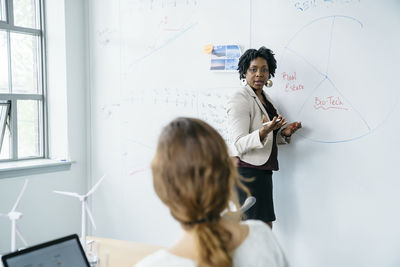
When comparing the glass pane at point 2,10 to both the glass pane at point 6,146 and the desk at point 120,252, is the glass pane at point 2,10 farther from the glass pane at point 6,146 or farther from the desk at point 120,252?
the desk at point 120,252

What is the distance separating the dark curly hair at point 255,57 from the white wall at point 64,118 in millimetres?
1593

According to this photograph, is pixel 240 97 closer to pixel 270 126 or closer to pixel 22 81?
pixel 270 126

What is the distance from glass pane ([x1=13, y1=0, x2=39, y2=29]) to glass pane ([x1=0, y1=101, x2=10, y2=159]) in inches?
27.4

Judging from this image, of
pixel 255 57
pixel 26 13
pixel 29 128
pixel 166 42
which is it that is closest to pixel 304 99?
pixel 255 57

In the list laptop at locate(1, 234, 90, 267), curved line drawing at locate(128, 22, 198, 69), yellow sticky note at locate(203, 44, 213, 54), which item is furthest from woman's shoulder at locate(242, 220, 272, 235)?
curved line drawing at locate(128, 22, 198, 69)

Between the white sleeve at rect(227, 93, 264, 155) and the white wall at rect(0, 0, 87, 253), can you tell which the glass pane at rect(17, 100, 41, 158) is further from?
the white sleeve at rect(227, 93, 264, 155)

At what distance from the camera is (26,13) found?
3.22 m

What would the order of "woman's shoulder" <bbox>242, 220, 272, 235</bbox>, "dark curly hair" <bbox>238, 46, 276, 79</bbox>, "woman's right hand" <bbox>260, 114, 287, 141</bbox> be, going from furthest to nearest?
"dark curly hair" <bbox>238, 46, 276, 79</bbox>, "woman's right hand" <bbox>260, 114, 287, 141</bbox>, "woman's shoulder" <bbox>242, 220, 272, 235</bbox>

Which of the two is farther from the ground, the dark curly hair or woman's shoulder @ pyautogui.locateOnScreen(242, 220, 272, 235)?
the dark curly hair

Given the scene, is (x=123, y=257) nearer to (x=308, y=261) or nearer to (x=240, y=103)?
(x=240, y=103)

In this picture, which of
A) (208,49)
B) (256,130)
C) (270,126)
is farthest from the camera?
(208,49)

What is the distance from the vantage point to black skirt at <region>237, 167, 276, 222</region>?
2328 mm

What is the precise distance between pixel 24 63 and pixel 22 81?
16cm

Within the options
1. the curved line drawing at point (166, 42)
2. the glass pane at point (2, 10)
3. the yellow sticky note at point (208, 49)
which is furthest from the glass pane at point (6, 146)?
the yellow sticky note at point (208, 49)
